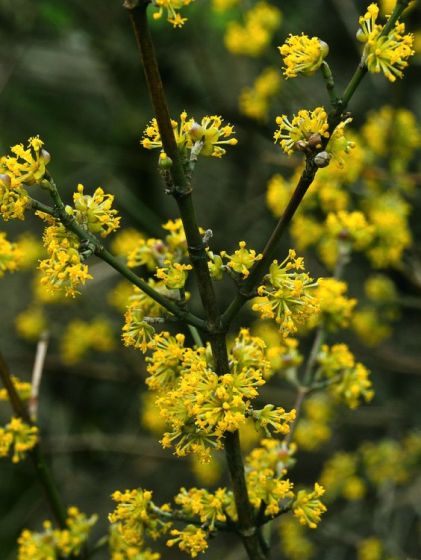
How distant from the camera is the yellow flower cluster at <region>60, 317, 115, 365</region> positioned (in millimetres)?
4547

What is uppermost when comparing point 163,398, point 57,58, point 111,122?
point 57,58

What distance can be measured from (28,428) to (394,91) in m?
2.48

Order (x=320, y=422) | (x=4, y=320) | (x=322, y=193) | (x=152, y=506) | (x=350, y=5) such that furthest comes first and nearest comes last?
(x=4, y=320) → (x=350, y=5) → (x=320, y=422) → (x=322, y=193) → (x=152, y=506)

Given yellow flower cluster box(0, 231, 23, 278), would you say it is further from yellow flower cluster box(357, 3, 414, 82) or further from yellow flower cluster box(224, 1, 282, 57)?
yellow flower cluster box(224, 1, 282, 57)

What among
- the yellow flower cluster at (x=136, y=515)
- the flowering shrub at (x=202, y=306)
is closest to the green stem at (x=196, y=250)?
the flowering shrub at (x=202, y=306)

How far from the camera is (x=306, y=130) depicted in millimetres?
1594

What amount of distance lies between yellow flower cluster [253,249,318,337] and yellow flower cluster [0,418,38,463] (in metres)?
0.93

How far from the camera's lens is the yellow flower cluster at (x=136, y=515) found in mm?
1938

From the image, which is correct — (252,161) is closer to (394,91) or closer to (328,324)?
(394,91)

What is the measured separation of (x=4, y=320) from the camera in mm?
5789

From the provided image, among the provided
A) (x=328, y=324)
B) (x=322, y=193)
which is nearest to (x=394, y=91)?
(x=322, y=193)

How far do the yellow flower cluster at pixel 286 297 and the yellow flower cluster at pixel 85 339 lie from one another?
2.90 m

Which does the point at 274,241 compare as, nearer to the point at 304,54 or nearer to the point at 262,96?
the point at 304,54

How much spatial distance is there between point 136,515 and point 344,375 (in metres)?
0.97
